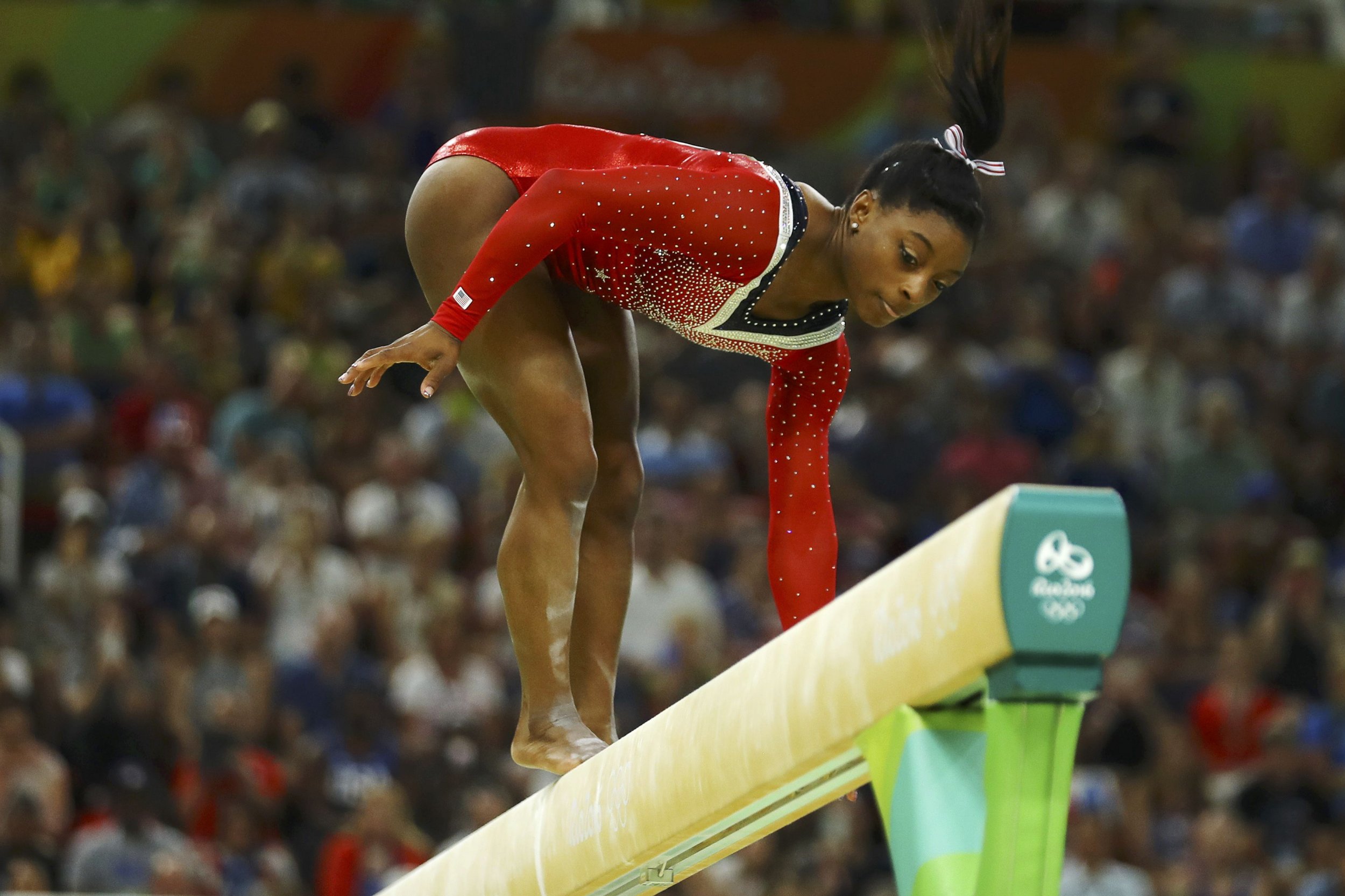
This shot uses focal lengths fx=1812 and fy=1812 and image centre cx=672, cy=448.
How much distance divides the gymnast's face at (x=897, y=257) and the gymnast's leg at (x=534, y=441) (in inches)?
21.4

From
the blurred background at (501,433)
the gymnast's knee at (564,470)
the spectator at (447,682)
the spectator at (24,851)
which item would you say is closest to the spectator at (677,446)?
the blurred background at (501,433)

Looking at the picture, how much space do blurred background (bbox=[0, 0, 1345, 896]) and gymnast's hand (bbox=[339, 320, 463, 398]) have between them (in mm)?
3827

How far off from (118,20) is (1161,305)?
584cm

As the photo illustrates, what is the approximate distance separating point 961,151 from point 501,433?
5.62 meters

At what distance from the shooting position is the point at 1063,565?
1823 millimetres

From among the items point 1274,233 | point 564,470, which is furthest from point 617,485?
point 1274,233

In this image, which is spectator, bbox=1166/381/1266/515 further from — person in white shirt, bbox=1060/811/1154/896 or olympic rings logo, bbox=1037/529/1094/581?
olympic rings logo, bbox=1037/529/1094/581

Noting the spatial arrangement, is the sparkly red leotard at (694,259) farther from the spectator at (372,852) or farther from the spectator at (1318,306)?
the spectator at (1318,306)

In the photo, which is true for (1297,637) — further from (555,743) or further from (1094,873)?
(555,743)

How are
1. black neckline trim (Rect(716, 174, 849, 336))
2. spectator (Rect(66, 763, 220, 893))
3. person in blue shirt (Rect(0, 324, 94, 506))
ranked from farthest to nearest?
person in blue shirt (Rect(0, 324, 94, 506)) < spectator (Rect(66, 763, 220, 893)) < black neckline trim (Rect(716, 174, 849, 336))

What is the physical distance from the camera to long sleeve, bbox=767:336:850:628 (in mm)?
3428

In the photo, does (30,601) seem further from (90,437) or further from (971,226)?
(971,226)

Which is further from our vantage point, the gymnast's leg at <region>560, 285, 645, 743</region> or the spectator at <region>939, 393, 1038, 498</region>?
the spectator at <region>939, 393, 1038, 498</region>

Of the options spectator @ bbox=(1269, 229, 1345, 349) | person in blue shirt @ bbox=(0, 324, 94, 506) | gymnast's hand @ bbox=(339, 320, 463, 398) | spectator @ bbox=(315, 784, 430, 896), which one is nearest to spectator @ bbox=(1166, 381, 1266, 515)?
spectator @ bbox=(1269, 229, 1345, 349)
